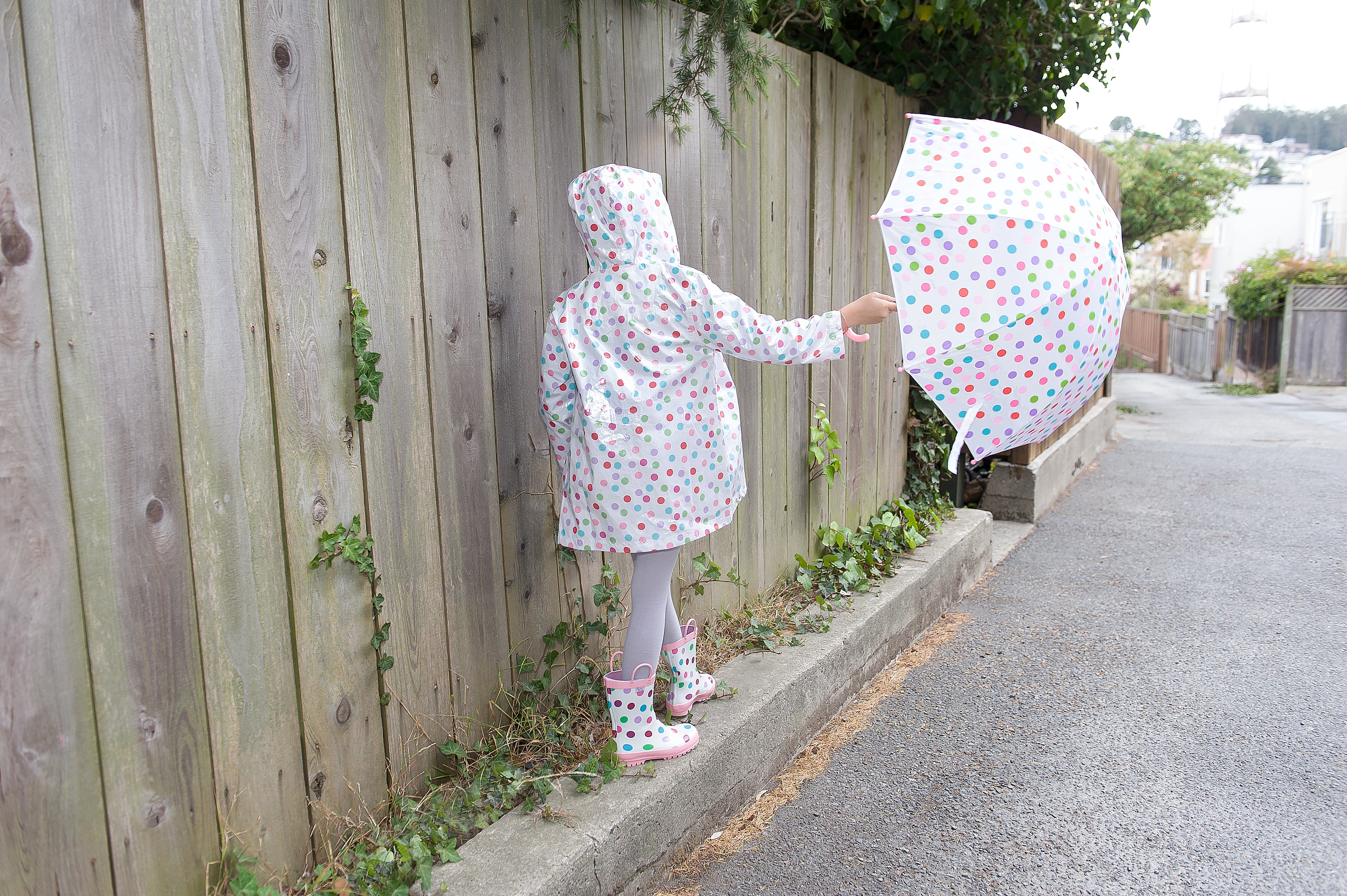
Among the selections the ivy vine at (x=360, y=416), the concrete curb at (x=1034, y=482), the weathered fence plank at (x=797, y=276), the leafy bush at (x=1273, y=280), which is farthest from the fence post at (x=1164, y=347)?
the ivy vine at (x=360, y=416)

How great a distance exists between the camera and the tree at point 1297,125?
71.8m

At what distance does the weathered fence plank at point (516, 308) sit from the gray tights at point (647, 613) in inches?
13.3

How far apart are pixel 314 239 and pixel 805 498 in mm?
2739

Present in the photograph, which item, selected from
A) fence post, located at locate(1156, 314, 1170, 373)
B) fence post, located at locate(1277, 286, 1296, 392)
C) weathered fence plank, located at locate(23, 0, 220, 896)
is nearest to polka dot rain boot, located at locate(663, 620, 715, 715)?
weathered fence plank, located at locate(23, 0, 220, 896)

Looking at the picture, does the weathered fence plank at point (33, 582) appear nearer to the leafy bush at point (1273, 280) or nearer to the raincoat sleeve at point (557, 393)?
the raincoat sleeve at point (557, 393)

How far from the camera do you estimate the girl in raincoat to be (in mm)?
2412

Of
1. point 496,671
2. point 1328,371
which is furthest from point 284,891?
point 1328,371

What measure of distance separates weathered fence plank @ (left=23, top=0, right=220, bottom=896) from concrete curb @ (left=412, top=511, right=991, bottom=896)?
2.06ft

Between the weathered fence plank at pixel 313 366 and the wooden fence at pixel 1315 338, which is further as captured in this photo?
the wooden fence at pixel 1315 338

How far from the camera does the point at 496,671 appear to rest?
2.65 meters

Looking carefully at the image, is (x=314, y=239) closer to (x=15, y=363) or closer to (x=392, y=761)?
(x=15, y=363)

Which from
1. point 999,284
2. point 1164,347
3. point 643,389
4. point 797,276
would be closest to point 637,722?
point 643,389

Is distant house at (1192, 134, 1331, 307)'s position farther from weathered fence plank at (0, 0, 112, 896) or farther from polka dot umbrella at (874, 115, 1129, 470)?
weathered fence plank at (0, 0, 112, 896)

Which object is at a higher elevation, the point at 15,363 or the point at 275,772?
Answer: the point at 15,363
